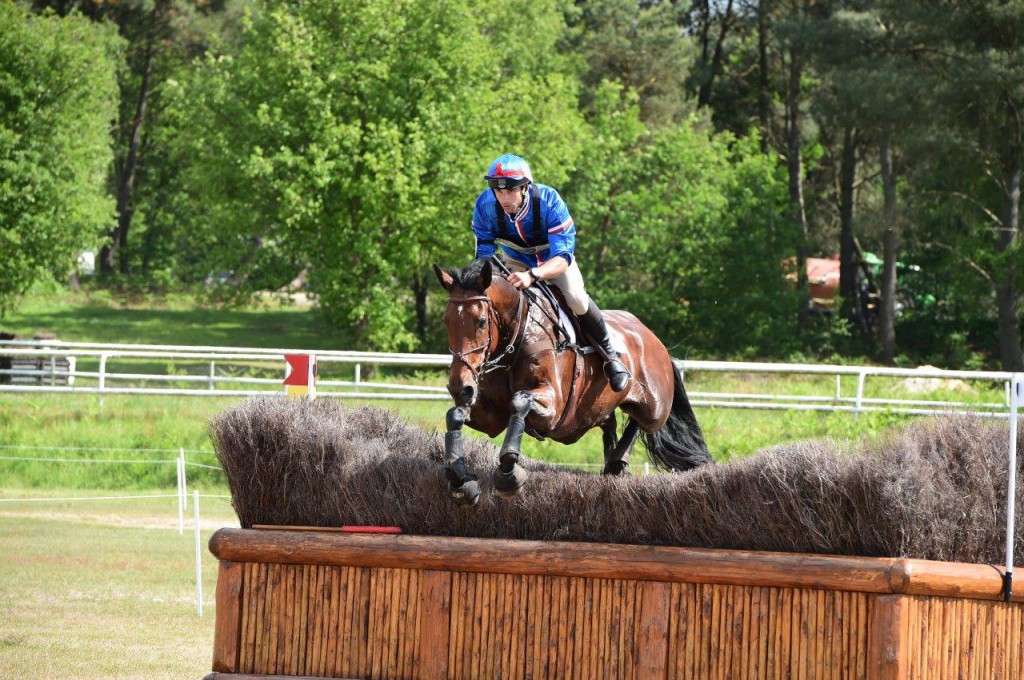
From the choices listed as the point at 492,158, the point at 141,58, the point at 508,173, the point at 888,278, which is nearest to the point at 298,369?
the point at 508,173

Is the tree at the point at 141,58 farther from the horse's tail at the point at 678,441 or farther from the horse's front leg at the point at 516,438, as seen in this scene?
the horse's front leg at the point at 516,438

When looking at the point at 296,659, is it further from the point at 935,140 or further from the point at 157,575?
the point at 935,140

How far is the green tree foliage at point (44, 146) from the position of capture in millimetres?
27953

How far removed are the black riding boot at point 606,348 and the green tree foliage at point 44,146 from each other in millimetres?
23744

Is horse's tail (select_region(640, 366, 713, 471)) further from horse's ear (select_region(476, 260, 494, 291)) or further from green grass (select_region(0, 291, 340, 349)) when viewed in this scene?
green grass (select_region(0, 291, 340, 349))

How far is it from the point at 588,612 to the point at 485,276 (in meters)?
1.61

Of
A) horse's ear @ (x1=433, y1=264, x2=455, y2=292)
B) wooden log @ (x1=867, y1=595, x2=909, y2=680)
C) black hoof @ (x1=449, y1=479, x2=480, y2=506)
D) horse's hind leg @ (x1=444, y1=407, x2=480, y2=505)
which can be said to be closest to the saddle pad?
horse's ear @ (x1=433, y1=264, x2=455, y2=292)

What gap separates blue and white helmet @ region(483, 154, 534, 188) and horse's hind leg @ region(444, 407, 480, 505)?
1221 millimetres

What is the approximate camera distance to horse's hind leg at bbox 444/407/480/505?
5.61m

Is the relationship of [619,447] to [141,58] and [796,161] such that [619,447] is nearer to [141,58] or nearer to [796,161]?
[796,161]

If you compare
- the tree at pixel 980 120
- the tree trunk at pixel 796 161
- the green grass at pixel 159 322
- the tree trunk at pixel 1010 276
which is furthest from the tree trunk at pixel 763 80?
the green grass at pixel 159 322

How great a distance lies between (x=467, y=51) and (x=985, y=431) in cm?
2424

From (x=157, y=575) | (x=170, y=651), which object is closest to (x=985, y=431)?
(x=170, y=651)

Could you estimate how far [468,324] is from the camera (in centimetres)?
584
